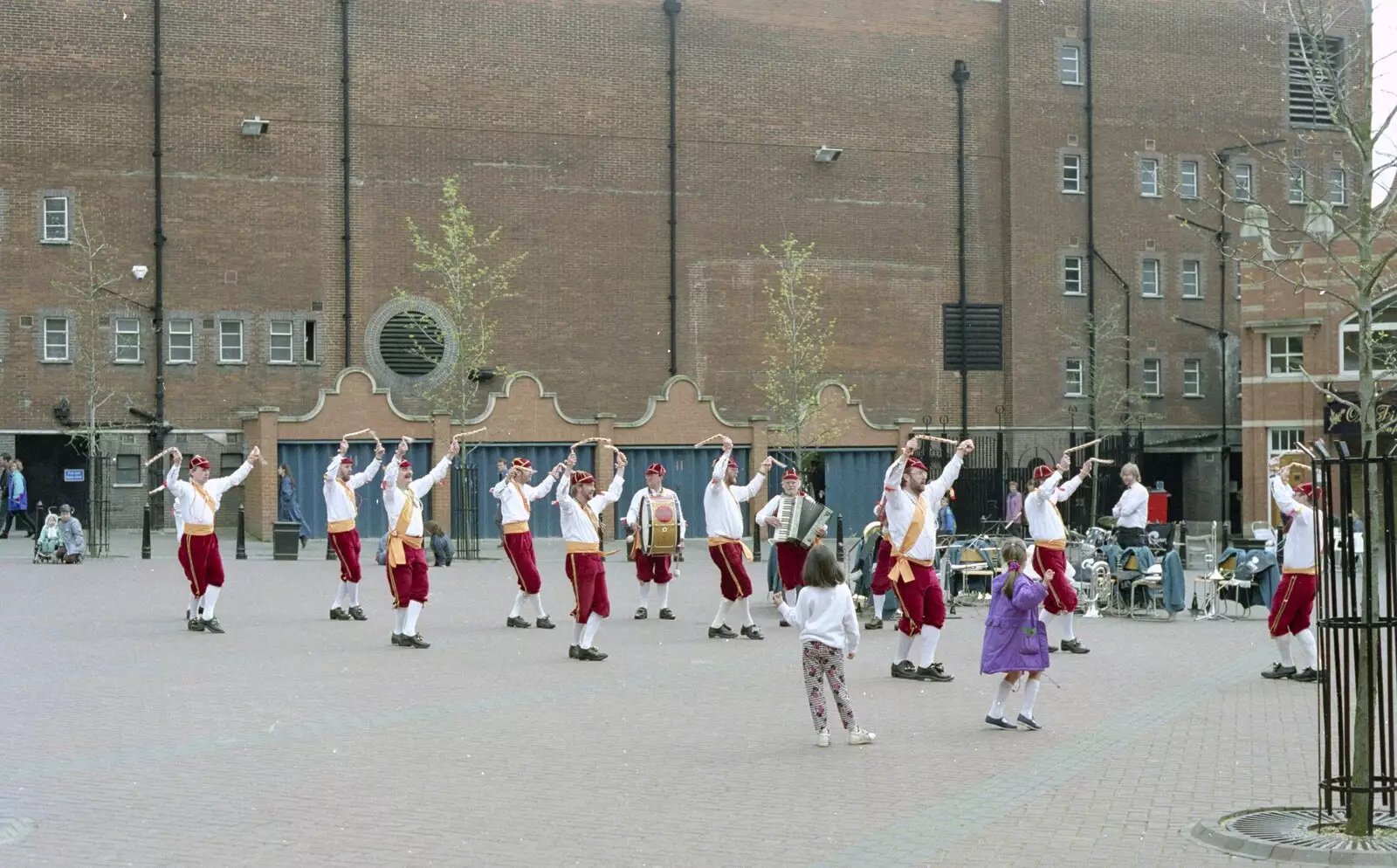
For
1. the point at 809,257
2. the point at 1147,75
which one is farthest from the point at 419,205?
the point at 1147,75

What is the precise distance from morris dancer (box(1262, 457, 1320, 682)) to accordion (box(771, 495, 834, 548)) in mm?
5045

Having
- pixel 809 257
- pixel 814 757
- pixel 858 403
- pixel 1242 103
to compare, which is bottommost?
pixel 814 757

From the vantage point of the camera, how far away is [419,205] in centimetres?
4388

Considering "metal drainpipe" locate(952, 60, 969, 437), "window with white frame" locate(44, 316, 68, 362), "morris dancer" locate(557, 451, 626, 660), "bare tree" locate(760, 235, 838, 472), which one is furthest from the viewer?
"metal drainpipe" locate(952, 60, 969, 437)

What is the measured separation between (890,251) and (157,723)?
3783 cm

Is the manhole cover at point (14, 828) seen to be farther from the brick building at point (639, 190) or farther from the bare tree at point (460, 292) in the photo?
the brick building at point (639, 190)

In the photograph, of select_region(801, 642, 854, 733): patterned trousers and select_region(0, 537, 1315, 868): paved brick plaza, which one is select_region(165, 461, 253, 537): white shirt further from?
select_region(801, 642, 854, 733): patterned trousers

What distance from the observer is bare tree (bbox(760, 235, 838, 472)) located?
136 ft

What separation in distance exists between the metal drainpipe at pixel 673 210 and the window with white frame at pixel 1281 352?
15.7 m

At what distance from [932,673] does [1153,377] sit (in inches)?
1486

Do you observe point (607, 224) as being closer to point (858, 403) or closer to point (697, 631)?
point (858, 403)

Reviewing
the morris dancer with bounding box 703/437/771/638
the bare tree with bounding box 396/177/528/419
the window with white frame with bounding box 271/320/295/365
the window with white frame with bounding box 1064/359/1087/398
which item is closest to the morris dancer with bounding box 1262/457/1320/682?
the morris dancer with bounding box 703/437/771/638

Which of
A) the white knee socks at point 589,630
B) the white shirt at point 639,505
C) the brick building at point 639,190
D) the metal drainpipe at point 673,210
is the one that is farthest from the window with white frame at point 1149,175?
the white knee socks at point 589,630

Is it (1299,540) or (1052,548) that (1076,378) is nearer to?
(1052,548)
